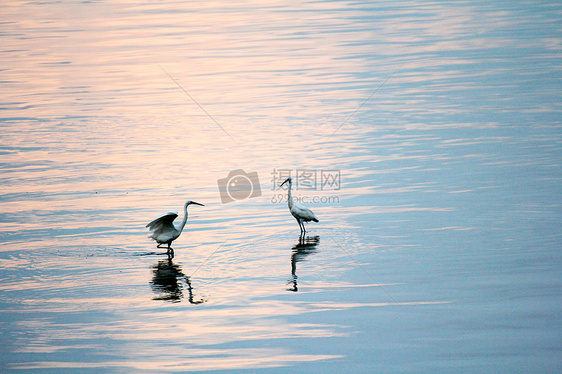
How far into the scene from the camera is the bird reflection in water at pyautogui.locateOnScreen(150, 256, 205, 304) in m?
11.0

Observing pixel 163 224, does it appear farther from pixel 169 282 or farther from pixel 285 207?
pixel 285 207

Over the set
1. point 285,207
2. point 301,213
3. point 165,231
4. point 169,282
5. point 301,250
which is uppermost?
point 285,207

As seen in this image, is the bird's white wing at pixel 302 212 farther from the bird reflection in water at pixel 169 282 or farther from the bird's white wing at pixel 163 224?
the bird reflection in water at pixel 169 282

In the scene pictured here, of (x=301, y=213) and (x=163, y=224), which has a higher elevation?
(x=301, y=213)

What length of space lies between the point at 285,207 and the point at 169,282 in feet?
16.3

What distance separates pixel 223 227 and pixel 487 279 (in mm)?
5594

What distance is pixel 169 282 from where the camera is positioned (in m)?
11.6

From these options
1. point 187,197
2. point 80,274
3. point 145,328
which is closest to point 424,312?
point 145,328

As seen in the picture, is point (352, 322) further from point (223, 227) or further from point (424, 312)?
point (223, 227)

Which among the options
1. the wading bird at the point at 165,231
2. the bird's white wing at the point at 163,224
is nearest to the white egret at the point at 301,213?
the wading bird at the point at 165,231

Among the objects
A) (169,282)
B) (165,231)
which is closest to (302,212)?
(165,231)

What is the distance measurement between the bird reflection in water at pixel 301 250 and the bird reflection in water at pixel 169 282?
1668 millimetres

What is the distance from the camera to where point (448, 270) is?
11.5 meters

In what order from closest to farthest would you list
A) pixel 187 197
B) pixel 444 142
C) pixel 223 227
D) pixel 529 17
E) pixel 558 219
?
1. pixel 558 219
2. pixel 223 227
3. pixel 187 197
4. pixel 444 142
5. pixel 529 17
